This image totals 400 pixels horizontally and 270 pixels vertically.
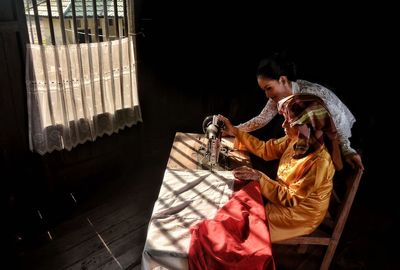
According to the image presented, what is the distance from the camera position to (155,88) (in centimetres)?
396

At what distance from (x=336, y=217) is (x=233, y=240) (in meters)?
1.02

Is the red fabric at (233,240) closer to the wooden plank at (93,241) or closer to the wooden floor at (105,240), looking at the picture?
the wooden floor at (105,240)

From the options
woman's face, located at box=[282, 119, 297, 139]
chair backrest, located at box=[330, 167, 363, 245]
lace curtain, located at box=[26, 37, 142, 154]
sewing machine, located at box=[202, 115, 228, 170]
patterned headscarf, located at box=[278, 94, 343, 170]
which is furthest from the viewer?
lace curtain, located at box=[26, 37, 142, 154]

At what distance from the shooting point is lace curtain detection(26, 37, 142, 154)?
2.90 metres

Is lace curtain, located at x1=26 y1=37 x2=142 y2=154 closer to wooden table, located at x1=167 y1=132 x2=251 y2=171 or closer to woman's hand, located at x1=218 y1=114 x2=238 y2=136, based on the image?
wooden table, located at x1=167 y1=132 x2=251 y2=171

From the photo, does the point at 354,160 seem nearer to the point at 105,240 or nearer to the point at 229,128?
the point at 229,128

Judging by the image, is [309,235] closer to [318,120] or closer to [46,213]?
[318,120]

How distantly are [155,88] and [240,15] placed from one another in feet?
4.40

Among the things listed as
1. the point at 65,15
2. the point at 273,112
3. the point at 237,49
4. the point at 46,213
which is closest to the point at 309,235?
the point at 273,112

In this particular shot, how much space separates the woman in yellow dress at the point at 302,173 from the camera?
200 centimetres

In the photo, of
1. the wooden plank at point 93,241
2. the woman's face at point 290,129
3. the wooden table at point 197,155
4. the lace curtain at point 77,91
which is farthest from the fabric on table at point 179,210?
the lace curtain at point 77,91

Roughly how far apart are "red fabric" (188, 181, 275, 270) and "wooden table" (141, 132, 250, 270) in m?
0.06

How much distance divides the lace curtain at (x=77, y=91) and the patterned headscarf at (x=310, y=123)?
6.80 feet

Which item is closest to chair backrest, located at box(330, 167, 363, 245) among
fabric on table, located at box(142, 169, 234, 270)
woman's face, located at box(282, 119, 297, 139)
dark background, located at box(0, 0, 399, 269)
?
woman's face, located at box(282, 119, 297, 139)
